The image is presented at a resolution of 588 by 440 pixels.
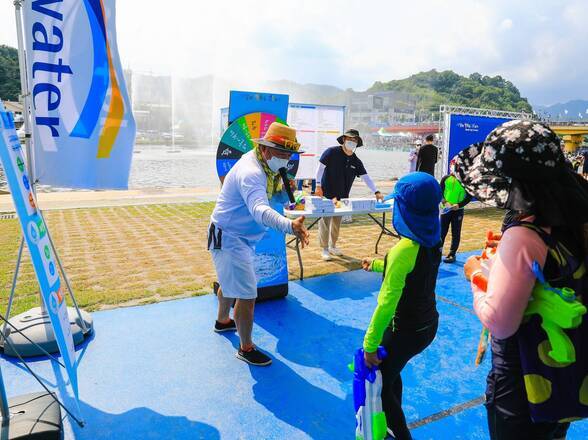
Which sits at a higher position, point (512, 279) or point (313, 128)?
point (313, 128)

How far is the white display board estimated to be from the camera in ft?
34.8

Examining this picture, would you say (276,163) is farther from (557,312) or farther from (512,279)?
(557,312)

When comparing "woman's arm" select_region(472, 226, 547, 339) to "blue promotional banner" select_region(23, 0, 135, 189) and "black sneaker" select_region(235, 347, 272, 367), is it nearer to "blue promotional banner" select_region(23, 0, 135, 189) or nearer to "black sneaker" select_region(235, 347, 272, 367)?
"black sneaker" select_region(235, 347, 272, 367)

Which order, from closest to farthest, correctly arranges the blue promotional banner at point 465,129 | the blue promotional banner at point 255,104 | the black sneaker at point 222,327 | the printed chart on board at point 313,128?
1. the black sneaker at point 222,327
2. the blue promotional banner at point 255,104
3. the printed chart on board at point 313,128
4. the blue promotional banner at point 465,129

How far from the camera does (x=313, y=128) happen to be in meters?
10.8

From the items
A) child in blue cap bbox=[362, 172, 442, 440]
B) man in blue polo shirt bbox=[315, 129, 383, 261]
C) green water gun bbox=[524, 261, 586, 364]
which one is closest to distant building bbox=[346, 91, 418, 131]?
man in blue polo shirt bbox=[315, 129, 383, 261]

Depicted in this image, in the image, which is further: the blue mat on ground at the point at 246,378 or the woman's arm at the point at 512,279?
the blue mat on ground at the point at 246,378

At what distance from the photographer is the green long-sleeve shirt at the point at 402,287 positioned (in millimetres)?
2113

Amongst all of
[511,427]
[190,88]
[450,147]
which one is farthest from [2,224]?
[190,88]

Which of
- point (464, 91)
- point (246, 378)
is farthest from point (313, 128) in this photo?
point (464, 91)

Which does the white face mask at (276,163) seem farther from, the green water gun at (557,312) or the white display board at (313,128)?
the white display board at (313,128)

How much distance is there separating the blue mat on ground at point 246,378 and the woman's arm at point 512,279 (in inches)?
65.2

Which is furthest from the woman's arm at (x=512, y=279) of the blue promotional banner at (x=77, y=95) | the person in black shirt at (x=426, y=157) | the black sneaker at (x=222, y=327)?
the person in black shirt at (x=426, y=157)

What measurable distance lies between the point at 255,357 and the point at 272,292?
1.49 metres
